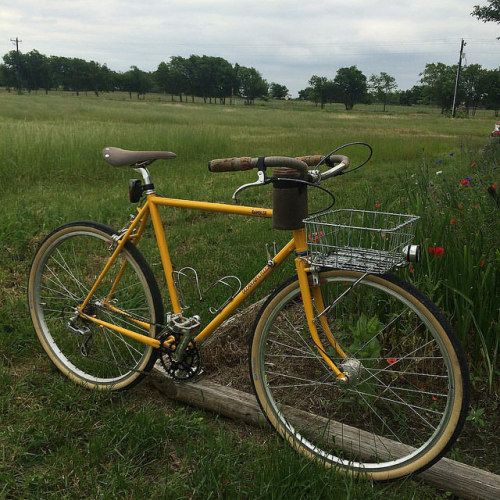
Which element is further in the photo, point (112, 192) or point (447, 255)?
point (112, 192)

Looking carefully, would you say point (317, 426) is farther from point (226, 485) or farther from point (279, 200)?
point (279, 200)

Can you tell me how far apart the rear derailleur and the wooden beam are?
3.8 inches

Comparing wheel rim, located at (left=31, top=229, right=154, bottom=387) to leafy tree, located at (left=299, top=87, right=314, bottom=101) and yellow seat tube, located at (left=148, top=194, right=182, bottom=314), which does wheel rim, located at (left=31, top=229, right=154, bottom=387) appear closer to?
yellow seat tube, located at (left=148, top=194, right=182, bottom=314)

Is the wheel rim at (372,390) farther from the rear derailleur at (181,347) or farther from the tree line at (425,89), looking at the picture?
the tree line at (425,89)

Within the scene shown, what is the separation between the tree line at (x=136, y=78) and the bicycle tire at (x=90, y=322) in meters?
126

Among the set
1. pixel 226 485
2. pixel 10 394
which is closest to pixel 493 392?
pixel 226 485

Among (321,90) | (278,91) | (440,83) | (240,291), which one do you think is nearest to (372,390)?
(240,291)

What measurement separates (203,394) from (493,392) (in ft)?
5.21

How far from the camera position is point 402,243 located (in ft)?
6.57

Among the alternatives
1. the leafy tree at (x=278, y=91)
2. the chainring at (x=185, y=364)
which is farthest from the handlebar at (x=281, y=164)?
the leafy tree at (x=278, y=91)

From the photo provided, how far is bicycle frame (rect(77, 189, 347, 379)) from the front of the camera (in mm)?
2277

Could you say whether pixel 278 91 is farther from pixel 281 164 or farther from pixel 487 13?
pixel 281 164

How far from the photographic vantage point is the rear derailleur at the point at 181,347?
2.69m

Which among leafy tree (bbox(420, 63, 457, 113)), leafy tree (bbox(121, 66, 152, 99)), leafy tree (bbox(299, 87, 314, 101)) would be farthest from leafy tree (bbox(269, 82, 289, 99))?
leafy tree (bbox(420, 63, 457, 113))
